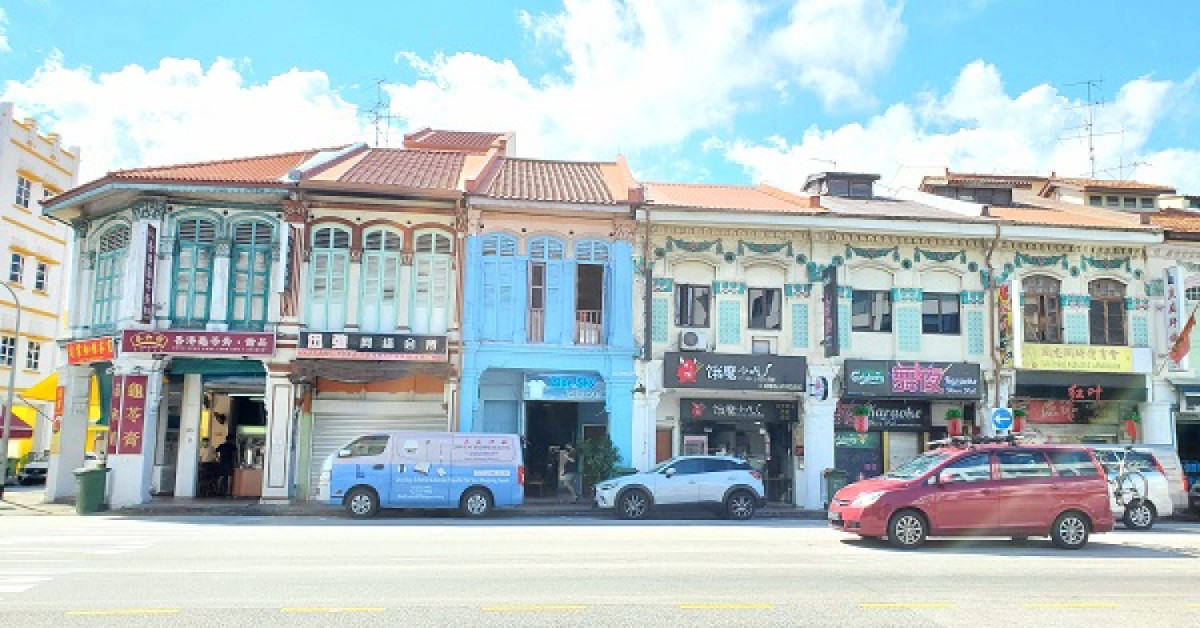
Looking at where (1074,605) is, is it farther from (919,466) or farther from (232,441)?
(232,441)

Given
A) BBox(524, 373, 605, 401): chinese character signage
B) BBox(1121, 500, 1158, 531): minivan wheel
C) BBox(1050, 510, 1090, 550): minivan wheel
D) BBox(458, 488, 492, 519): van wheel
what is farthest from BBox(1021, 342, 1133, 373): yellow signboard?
BBox(458, 488, 492, 519): van wheel

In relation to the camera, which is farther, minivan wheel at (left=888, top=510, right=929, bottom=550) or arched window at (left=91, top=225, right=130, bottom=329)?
arched window at (left=91, top=225, right=130, bottom=329)

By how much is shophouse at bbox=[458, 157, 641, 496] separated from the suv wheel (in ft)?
13.2

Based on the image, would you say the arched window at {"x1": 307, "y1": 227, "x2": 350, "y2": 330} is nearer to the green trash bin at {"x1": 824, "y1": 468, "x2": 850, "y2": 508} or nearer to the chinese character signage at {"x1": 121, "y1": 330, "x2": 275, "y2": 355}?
the chinese character signage at {"x1": 121, "y1": 330, "x2": 275, "y2": 355}

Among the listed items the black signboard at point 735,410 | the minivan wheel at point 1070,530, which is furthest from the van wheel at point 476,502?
the minivan wheel at point 1070,530

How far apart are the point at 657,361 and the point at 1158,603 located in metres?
15.3

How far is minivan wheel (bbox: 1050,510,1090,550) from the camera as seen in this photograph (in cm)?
1412

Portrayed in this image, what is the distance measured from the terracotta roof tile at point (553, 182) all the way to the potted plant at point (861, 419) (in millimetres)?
8828

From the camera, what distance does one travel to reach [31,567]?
425 inches

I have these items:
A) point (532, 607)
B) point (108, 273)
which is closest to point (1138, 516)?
point (532, 607)

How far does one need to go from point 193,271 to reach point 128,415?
386 cm

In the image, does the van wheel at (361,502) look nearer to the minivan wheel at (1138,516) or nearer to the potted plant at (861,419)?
the potted plant at (861,419)

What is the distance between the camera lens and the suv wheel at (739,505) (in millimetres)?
20250

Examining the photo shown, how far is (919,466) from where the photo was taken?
14.4 m
